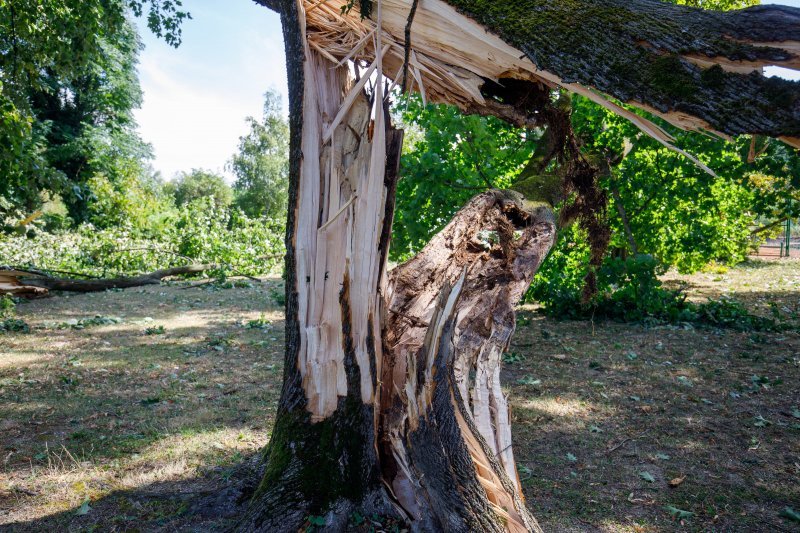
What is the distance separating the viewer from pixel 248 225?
16.8 m

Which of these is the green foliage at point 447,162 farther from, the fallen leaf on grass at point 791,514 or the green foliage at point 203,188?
the green foliage at point 203,188

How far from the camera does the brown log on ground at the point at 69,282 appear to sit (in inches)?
455

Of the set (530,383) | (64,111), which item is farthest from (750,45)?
(64,111)

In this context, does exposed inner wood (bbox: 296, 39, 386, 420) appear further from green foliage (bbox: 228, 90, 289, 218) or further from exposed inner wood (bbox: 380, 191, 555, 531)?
green foliage (bbox: 228, 90, 289, 218)

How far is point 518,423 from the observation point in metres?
5.01

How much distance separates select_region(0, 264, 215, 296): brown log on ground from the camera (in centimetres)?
1155

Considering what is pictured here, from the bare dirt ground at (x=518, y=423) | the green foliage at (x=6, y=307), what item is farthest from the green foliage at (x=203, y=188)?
the bare dirt ground at (x=518, y=423)

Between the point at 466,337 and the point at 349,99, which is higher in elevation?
the point at 349,99

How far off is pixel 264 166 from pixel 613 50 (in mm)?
36718

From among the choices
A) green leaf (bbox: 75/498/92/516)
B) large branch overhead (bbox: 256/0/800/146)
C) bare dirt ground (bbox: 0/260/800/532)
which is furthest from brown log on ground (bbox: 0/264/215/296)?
large branch overhead (bbox: 256/0/800/146)

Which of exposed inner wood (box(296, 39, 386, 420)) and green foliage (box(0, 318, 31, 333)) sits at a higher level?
exposed inner wood (box(296, 39, 386, 420))

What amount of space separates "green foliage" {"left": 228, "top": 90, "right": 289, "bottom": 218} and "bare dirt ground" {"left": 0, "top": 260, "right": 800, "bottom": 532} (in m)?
28.7

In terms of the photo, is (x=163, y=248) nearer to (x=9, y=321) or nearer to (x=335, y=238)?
(x=9, y=321)

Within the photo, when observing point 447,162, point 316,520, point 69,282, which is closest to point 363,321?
point 316,520
